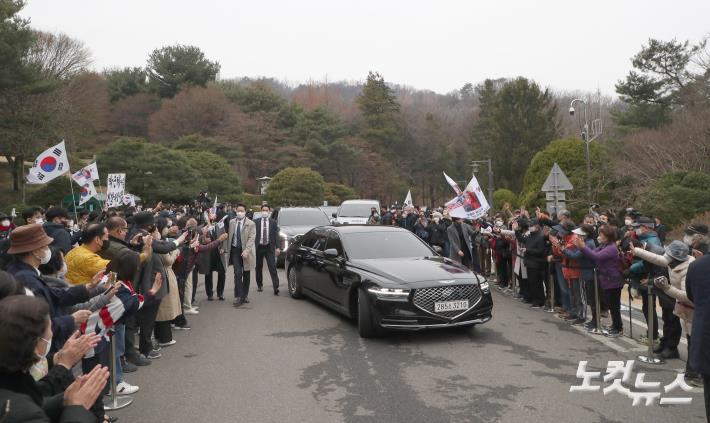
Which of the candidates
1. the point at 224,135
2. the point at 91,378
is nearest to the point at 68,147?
the point at 224,135

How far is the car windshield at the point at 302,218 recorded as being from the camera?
1704 centimetres

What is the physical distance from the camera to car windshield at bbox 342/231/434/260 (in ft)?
30.2

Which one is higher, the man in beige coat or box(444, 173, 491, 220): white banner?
box(444, 173, 491, 220): white banner

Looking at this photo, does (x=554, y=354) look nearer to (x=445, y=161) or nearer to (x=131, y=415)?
(x=131, y=415)

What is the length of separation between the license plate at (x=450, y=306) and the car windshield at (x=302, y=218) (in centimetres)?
939

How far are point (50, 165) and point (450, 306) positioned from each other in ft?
36.3

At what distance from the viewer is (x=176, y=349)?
7707 millimetres

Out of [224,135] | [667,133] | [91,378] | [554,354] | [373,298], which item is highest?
[224,135]

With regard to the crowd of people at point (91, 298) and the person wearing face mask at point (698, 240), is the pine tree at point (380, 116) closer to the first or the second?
the crowd of people at point (91, 298)

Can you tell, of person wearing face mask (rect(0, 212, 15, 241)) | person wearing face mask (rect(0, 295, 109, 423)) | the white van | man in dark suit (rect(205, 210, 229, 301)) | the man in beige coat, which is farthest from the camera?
the white van

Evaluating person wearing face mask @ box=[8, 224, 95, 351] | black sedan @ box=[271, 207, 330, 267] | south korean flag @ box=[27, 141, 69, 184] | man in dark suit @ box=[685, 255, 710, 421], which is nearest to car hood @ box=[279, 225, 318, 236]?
black sedan @ box=[271, 207, 330, 267]

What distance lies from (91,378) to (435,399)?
3651 mm

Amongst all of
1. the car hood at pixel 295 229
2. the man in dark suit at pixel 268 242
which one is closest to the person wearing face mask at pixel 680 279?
the man in dark suit at pixel 268 242

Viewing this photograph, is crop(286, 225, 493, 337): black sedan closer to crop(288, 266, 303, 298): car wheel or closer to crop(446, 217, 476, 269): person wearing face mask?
crop(288, 266, 303, 298): car wheel
